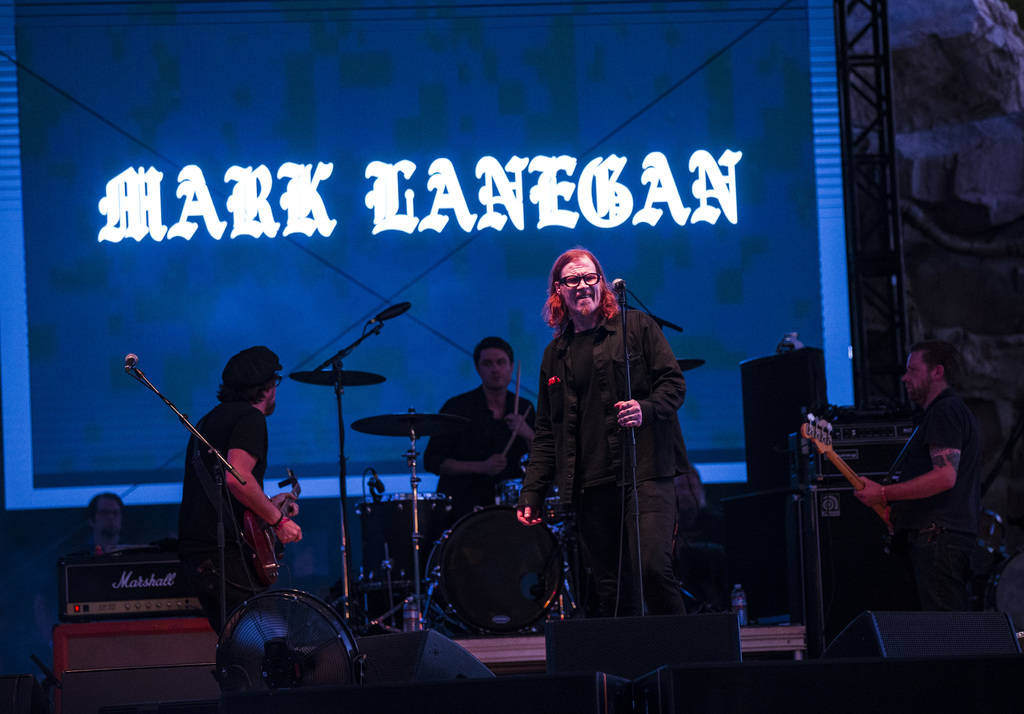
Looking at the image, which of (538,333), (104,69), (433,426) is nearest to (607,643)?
(433,426)

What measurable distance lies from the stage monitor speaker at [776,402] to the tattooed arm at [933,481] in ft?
3.75

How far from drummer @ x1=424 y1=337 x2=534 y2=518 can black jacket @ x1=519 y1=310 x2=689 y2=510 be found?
2.14m

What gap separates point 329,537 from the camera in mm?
8062

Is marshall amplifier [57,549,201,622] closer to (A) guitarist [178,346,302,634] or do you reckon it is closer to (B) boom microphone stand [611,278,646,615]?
(A) guitarist [178,346,302,634]

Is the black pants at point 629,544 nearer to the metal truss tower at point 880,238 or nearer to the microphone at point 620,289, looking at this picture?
the microphone at point 620,289

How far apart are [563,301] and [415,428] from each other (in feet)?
6.96

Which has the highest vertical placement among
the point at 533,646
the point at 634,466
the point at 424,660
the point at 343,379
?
the point at 343,379

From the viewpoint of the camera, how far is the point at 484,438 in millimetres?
7203

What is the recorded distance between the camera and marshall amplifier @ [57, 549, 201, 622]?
18.4 ft

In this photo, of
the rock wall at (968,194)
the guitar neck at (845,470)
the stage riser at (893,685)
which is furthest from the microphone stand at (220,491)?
the rock wall at (968,194)

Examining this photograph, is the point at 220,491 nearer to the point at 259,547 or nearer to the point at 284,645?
the point at 259,547

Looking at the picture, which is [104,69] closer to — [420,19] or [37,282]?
[37,282]

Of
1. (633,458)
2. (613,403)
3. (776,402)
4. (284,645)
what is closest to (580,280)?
A: (613,403)

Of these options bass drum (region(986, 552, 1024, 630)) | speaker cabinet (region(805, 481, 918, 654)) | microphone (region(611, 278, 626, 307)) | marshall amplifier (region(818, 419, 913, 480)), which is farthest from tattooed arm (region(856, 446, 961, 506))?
microphone (region(611, 278, 626, 307))
